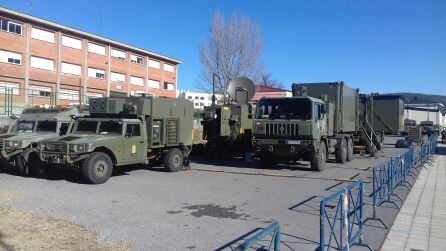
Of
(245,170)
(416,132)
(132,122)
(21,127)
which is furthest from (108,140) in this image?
(416,132)

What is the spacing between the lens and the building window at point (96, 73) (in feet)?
149

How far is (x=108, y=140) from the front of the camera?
11836 mm

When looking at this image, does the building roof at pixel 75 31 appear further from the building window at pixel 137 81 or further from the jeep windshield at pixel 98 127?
the jeep windshield at pixel 98 127

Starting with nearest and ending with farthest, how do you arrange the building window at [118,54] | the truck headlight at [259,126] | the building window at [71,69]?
the truck headlight at [259,126], the building window at [71,69], the building window at [118,54]

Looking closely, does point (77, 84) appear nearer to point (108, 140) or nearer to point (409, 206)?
point (108, 140)

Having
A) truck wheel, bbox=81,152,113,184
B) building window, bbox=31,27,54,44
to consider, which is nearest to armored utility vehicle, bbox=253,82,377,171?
truck wheel, bbox=81,152,113,184

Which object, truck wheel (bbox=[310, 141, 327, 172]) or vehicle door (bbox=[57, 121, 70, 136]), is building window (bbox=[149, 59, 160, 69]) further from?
truck wheel (bbox=[310, 141, 327, 172])

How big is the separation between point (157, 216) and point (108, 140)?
471cm

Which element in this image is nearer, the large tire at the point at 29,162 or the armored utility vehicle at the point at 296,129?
the large tire at the point at 29,162

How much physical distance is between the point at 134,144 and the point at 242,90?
9.13 m

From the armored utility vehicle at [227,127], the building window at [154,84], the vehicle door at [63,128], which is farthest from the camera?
the building window at [154,84]

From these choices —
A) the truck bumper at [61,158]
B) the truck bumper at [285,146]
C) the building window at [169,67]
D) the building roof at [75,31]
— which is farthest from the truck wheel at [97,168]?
the building window at [169,67]

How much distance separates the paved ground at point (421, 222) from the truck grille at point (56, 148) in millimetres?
8408

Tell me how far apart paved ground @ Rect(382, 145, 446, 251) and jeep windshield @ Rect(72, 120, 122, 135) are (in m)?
8.16
